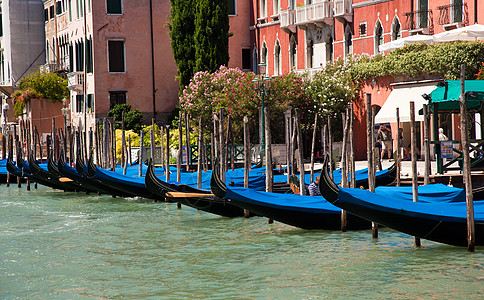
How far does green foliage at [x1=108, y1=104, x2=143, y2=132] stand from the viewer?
2866 centimetres

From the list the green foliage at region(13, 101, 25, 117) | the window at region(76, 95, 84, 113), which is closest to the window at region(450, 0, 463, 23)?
the window at region(76, 95, 84, 113)

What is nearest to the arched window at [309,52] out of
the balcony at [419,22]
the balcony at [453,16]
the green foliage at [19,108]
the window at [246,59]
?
the window at [246,59]

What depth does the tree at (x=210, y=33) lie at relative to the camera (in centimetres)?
2694

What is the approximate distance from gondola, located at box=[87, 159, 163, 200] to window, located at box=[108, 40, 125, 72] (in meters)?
11.3

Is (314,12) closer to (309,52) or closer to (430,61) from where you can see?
(309,52)

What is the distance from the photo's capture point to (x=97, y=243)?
12.9m

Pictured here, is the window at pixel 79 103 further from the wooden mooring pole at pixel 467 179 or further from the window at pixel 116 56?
the wooden mooring pole at pixel 467 179

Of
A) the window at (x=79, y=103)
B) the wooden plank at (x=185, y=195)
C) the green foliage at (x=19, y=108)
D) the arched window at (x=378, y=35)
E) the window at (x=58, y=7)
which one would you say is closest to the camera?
the wooden plank at (x=185, y=195)

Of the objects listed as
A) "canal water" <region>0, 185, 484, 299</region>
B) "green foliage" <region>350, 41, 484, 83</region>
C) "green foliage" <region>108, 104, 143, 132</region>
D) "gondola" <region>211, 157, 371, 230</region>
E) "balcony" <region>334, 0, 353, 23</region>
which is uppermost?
"balcony" <region>334, 0, 353, 23</region>

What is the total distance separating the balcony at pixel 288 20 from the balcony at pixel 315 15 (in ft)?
1.35

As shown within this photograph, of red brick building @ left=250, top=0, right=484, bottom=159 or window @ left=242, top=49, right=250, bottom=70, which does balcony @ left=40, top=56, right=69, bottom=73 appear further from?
red brick building @ left=250, top=0, right=484, bottom=159

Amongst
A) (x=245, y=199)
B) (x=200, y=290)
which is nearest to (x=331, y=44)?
(x=245, y=199)

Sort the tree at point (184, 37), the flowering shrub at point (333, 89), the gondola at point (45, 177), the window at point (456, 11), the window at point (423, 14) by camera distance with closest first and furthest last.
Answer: the window at point (456, 11)
the window at point (423, 14)
the gondola at point (45, 177)
the flowering shrub at point (333, 89)
the tree at point (184, 37)

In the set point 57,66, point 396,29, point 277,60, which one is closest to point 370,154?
point 396,29
